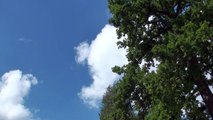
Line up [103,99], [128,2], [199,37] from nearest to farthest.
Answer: [199,37]
[128,2]
[103,99]

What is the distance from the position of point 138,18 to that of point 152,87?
646 centimetres

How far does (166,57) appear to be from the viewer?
1215 inches

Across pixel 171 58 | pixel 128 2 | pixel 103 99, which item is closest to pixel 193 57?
pixel 171 58

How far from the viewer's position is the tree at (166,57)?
97.7 feet

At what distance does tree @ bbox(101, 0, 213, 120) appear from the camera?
29766mm

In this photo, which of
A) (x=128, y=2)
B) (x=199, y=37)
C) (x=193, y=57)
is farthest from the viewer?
(x=128, y=2)

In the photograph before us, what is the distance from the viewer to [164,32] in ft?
113

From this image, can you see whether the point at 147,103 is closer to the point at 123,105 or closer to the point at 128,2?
the point at 123,105

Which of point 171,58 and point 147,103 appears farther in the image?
point 147,103

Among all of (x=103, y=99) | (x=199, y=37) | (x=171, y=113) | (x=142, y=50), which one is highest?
(x=103, y=99)

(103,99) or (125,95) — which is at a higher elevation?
(103,99)

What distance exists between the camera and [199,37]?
29.1 metres

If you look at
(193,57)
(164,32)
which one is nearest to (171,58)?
(193,57)

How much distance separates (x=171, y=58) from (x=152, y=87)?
2254 mm
